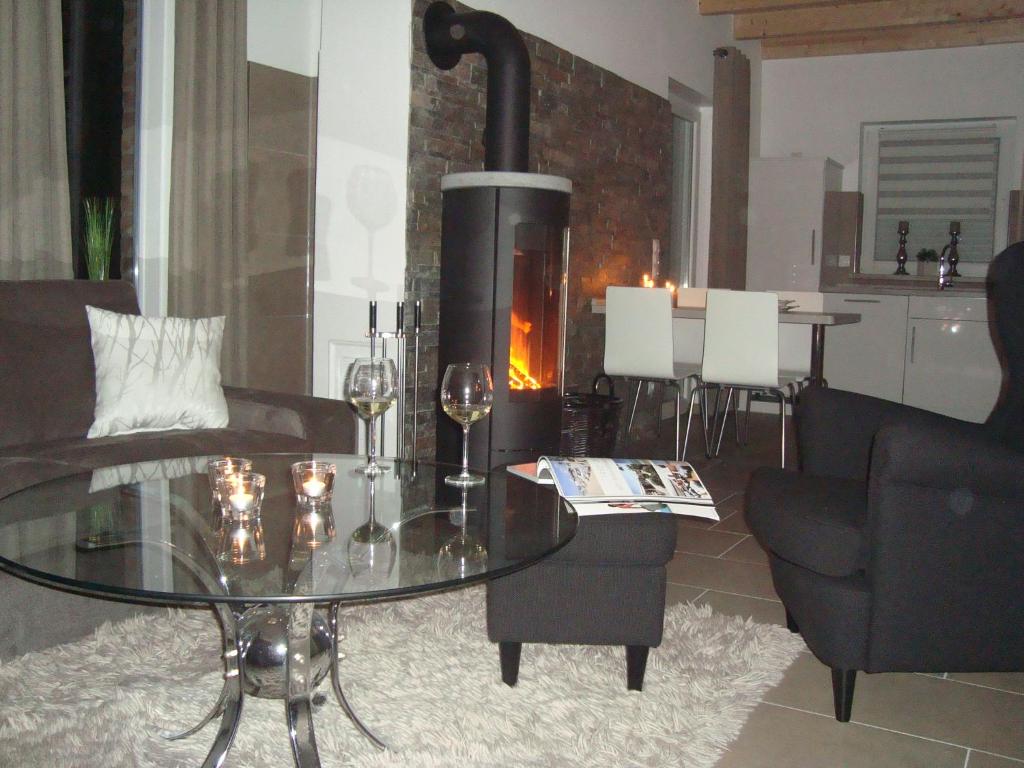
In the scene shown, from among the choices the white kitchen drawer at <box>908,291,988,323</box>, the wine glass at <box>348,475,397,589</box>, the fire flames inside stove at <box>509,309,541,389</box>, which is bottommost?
the wine glass at <box>348,475,397,589</box>

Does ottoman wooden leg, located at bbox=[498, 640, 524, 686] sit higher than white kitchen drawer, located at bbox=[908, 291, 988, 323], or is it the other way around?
white kitchen drawer, located at bbox=[908, 291, 988, 323]

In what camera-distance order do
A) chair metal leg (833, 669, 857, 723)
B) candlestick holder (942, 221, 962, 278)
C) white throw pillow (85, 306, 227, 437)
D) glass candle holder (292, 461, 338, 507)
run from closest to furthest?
glass candle holder (292, 461, 338, 507), chair metal leg (833, 669, 857, 723), white throw pillow (85, 306, 227, 437), candlestick holder (942, 221, 962, 278)

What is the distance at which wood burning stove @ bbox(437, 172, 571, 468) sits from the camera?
147 inches

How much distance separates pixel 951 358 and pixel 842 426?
4.06m

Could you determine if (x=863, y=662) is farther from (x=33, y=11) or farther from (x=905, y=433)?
(x=33, y=11)

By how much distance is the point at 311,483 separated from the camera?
1.87 metres

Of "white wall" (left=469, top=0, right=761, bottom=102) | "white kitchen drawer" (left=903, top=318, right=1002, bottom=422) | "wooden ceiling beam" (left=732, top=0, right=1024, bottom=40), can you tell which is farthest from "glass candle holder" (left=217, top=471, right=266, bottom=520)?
"wooden ceiling beam" (left=732, top=0, right=1024, bottom=40)

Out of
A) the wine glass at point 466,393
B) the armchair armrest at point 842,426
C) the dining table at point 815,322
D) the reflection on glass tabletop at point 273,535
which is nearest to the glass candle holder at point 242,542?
the reflection on glass tabletop at point 273,535

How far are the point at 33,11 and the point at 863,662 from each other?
3057mm

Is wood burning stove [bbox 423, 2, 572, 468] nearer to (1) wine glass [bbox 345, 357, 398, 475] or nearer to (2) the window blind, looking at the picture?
(1) wine glass [bbox 345, 357, 398, 475]

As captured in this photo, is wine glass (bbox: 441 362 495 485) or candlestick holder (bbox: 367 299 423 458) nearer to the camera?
wine glass (bbox: 441 362 495 485)

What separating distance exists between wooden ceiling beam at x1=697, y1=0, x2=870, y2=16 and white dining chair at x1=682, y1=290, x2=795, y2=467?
2.46 m

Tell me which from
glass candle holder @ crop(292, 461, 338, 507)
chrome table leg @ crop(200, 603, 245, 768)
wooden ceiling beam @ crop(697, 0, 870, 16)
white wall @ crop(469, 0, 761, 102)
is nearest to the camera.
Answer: chrome table leg @ crop(200, 603, 245, 768)

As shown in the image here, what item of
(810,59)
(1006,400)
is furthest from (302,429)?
(810,59)
